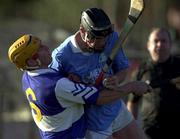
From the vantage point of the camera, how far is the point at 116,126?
739cm

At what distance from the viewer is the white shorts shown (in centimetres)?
729

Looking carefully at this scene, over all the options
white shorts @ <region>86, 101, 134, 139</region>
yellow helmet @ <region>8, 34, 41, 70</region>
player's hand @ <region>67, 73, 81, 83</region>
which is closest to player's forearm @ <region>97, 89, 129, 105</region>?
player's hand @ <region>67, 73, 81, 83</region>

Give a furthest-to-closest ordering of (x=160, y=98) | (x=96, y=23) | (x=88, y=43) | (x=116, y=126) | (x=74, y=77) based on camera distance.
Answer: (x=160, y=98) < (x=116, y=126) < (x=74, y=77) < (x=88, y=43) < (x=96, y=23)

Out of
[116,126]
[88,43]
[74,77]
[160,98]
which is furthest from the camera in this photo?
[160,98]

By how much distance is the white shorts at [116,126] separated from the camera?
23.9ft

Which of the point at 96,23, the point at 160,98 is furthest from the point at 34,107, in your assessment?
the point at 160,98

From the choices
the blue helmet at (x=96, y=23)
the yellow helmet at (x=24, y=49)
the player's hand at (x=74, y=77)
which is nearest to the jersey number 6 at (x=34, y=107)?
the yellow helmet at (x=24, y=49)

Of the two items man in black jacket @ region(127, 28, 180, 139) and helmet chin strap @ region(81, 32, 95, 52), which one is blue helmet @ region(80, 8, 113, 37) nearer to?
helmet chin strap @ region(81, 32, 95, 52)

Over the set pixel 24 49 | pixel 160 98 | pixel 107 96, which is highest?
pixel 24 49

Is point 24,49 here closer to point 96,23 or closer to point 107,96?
point 96,23

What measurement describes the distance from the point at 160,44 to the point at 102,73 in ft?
7.01

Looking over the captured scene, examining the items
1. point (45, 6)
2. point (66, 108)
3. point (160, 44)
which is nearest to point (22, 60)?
point (66, 108)

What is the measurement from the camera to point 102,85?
23.0 feet

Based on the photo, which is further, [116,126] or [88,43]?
[116,126]
